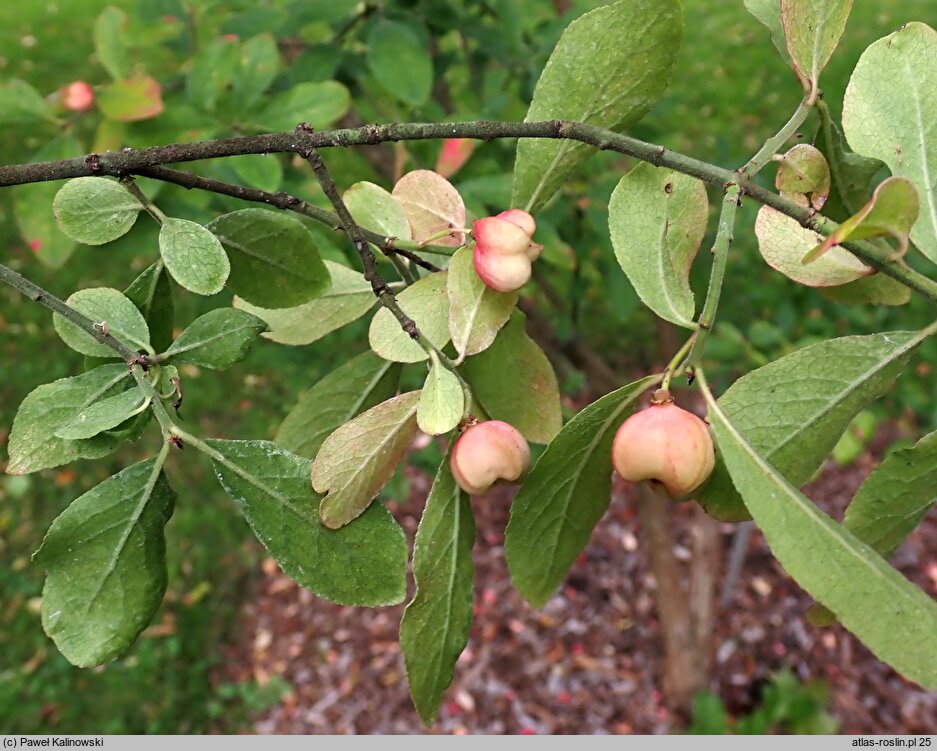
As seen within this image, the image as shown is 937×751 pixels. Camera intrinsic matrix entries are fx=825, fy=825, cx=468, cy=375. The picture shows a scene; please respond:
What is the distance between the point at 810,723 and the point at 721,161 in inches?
60.9

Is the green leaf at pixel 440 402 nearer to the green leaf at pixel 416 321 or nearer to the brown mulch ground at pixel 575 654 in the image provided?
the green leaf at pixel 416 321

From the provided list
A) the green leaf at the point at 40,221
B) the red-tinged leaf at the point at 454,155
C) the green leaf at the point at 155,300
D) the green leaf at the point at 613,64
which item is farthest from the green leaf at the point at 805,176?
the green leaf at the point at 40,221

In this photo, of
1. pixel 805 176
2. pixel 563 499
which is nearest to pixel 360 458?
pixel 563 499

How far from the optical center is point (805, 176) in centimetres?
63

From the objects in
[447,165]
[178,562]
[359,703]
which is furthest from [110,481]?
[178,562]

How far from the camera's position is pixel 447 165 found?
1.28 metres

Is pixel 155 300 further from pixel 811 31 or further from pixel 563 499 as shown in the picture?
pixel 811 31

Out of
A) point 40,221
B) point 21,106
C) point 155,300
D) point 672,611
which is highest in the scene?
point 155,300

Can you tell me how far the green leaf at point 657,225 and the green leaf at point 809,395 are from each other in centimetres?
9

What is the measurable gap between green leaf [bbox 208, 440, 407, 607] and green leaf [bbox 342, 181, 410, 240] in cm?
22

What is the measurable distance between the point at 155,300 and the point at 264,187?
60 cm

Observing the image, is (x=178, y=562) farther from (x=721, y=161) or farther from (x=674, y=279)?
(x=674, y=279)

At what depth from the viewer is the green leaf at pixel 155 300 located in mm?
703

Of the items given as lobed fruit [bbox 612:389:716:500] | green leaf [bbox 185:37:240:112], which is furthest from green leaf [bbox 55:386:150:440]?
green leaf [bbox 185:37:240:112]
